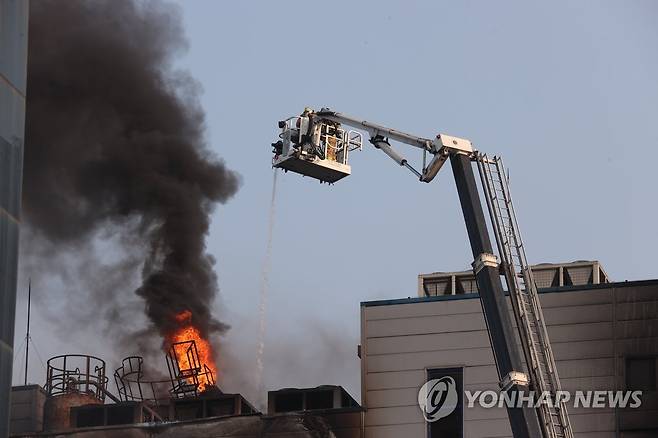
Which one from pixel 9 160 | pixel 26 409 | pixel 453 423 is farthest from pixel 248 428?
pixel 9 160

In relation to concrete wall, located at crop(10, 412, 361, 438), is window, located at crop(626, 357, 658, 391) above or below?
above

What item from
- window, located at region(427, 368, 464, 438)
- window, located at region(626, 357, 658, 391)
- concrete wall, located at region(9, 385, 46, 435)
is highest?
concrete wall, located at region(9, 385, 46, 435)

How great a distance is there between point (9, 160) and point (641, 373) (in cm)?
2071

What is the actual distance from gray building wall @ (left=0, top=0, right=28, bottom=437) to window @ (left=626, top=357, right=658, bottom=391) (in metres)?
20.1

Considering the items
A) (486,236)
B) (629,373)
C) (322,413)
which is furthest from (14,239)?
(629,373)

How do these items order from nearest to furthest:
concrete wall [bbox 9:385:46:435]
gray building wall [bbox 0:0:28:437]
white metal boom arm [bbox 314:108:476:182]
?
gray building wall [bbox 0:0:28:437] < white metal boom arm [bbox 314:108:476:182] < concrete wall [bbox 9:385:46:435]

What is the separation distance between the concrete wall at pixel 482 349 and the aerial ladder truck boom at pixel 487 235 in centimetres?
687

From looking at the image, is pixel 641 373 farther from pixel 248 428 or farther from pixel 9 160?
pixel 9 160

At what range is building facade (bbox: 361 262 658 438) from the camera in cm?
3884

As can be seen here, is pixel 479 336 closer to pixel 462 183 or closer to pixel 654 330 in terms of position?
pixel 654 330

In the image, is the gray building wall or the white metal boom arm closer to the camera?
the gray building wall

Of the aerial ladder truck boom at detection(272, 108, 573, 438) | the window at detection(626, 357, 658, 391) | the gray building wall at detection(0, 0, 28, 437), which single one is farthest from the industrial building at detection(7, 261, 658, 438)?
the gray building wall at detection(0, 0, 28, 437)

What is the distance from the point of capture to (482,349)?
A: 39938 mm

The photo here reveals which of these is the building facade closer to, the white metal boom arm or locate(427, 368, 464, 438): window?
locate(427, 368, 464, 438): window
